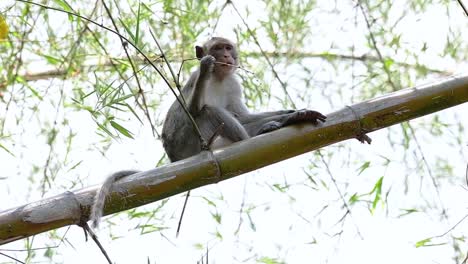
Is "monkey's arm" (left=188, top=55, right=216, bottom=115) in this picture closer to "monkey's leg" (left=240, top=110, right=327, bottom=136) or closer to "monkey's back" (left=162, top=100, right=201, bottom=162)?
"monkey's back" (left=162, top=100, right=201, bottom=162)

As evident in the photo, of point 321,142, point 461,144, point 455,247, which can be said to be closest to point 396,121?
point 321,142

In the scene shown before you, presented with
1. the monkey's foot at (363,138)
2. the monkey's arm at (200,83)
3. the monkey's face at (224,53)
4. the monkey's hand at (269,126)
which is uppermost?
the monkey's face at (224,53)

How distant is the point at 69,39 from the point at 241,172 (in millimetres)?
2775

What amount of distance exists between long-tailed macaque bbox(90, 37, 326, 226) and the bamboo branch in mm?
1235

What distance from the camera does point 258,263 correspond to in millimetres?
5902

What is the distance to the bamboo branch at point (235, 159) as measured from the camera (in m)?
3.59

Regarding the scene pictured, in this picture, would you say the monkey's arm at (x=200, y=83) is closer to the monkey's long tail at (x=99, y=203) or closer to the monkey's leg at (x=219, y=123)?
the monkey's leg at (x=219, y=123)

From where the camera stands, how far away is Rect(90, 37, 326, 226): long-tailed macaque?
18.8 feet

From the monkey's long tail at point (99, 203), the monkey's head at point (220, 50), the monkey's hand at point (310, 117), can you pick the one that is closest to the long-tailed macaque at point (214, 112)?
the monkey's head at point (220, 50)

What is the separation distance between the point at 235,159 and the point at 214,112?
197 cm

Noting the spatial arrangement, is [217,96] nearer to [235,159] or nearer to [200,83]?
[200,83]

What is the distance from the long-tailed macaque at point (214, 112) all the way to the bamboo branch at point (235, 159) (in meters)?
1.23

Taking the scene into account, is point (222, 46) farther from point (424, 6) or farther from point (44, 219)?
point (44, 219)

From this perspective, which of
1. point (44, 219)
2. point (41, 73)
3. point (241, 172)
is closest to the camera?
point (44, 219)
